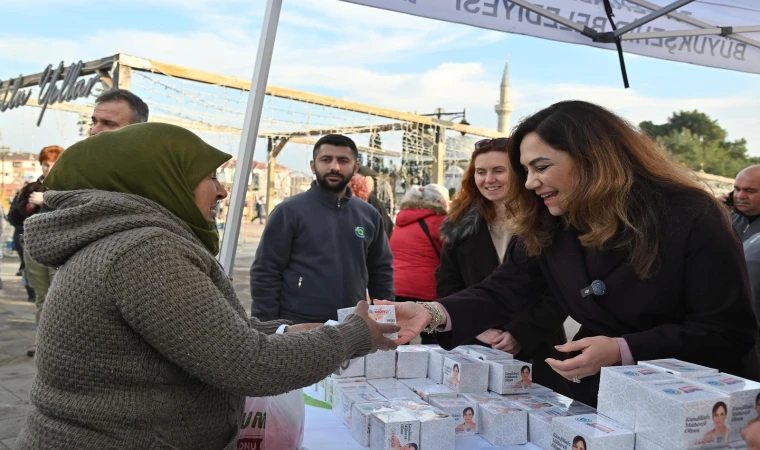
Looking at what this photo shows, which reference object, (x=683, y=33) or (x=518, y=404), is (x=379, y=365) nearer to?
(x=518, y=404)

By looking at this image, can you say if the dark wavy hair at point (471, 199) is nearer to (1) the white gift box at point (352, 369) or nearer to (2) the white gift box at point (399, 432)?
(1) the white gift box at point (352, 369)

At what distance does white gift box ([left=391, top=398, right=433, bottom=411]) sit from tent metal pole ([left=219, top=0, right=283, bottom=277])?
1660mm

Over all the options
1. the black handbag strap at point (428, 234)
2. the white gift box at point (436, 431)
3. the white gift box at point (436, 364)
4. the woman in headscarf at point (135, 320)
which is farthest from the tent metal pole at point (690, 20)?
the woman in headscarf at point (135, 320)

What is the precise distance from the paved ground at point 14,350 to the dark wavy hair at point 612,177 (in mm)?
3535

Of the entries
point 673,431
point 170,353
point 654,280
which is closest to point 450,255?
point 654,280

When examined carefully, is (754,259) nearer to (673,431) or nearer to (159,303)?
(673,431)

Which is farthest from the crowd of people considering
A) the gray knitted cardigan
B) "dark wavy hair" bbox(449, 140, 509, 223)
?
"dark wavy hair" bbox(449, 140, 509, 223)

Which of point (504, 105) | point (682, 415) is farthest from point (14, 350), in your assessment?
point (504, 105)

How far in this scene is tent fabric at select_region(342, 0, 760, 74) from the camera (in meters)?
3.10

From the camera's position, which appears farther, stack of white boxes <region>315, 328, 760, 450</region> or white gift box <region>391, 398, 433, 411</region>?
white gift box <region>391, 398, 433, 411</region>

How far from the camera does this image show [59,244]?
1238 mm

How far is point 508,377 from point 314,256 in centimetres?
183

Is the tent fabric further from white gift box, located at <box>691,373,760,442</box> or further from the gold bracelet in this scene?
white gift box, located at <box>691,373,760,442</box>

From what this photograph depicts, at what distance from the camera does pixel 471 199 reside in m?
3.30
